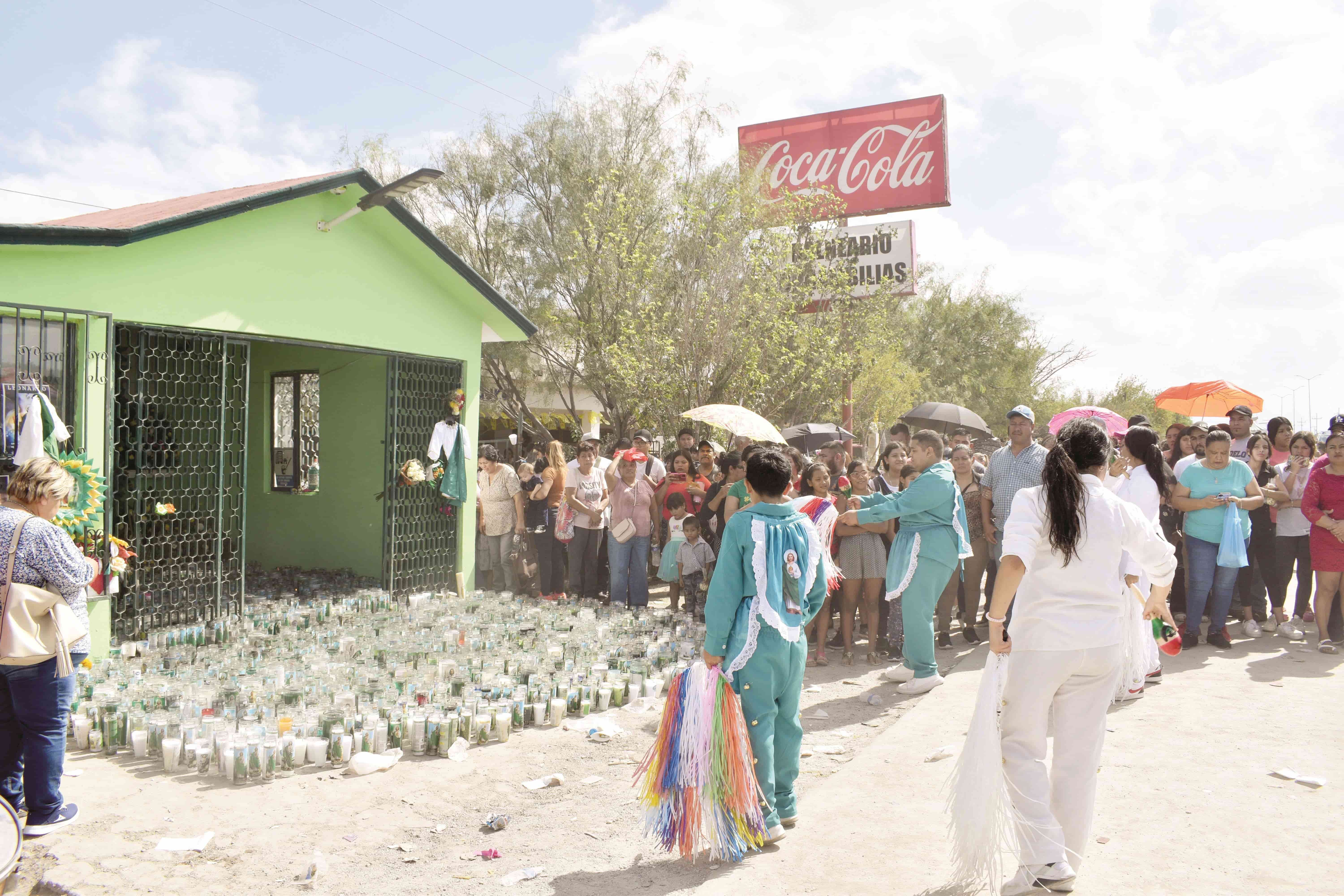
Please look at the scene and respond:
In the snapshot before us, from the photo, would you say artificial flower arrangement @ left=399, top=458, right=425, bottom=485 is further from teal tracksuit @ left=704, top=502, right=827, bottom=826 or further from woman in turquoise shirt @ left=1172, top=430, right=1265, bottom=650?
woman in turquoise shirt @ left=1172, top=430, right=1265, bottom=650

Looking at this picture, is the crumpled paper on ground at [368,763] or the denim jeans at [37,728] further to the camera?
the crumpled paper on ground at [368,763]

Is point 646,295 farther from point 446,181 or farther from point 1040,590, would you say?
point 1040,590

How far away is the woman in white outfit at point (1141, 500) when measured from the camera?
5688mm

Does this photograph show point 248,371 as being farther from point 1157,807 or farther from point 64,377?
point 1157,807

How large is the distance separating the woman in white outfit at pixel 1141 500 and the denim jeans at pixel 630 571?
4.61 metres

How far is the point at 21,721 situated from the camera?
4.11 m

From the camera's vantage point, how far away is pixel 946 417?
16625 millimetres

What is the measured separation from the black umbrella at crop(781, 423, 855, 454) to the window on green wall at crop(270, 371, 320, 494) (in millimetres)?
6635

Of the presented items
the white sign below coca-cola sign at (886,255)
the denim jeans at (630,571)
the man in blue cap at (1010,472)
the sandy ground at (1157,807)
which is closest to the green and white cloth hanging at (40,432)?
the denim jeans at (630,571)

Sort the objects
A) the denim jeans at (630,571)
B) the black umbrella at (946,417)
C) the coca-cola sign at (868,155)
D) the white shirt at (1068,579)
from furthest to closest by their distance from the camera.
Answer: the coca-cola sign at (868,155) < the black umbrella at (946,417) < the denim jeans at (630,571) < the white shirt at (1068,579)

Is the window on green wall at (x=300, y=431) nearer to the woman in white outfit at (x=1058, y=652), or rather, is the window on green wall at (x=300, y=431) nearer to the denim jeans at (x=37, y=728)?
the denim jeans at (x=37, y=728)

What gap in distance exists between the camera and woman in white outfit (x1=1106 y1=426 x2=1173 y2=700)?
5688 millimetres

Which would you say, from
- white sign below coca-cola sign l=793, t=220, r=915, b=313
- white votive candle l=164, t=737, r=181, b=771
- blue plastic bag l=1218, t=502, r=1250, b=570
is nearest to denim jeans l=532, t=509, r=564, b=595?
white votive candle l=164, t=737, r=181, b=771

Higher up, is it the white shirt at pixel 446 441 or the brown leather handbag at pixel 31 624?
the white shirt at pixel 446 441
